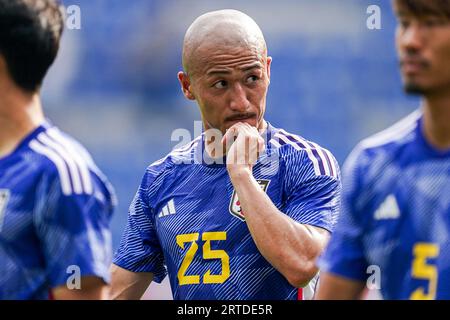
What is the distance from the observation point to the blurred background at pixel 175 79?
10.2 meters

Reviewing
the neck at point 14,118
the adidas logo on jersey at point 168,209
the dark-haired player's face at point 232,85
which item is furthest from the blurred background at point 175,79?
the neck at point 14,118

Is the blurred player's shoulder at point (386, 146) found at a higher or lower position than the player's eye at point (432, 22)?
lower

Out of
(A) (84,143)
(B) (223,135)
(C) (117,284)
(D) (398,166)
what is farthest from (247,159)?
(A) (84,143)

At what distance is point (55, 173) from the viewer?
143 inches

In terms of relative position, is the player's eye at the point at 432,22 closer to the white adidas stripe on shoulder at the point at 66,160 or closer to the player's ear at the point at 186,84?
the white adidas stripe on shoulder at the point at 66,160

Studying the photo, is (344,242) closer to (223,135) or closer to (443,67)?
(443,67)

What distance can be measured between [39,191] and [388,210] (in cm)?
115

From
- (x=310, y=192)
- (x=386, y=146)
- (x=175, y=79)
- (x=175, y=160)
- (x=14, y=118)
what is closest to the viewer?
(x=386, y=146)

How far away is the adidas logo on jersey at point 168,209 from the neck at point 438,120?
6.11ft

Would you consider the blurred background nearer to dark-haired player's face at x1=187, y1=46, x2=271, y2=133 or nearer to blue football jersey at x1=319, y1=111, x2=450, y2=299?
dark-haired player's face at x1=187, y1=46, x2=271, y2=133

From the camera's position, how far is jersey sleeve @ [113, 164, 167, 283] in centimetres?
525

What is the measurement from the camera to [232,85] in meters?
5.04

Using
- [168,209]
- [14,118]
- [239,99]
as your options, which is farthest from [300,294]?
[14,118]

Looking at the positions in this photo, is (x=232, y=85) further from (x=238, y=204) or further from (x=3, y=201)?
(x=3, y=201)
